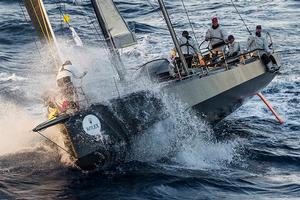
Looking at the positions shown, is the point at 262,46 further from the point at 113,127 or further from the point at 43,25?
the point at 113,127

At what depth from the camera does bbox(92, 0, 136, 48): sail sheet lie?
12.1m

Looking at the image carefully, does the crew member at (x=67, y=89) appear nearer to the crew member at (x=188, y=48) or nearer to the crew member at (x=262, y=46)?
the crew member at (x=188, y=48)

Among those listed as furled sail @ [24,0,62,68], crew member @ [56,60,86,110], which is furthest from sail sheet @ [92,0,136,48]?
crew member @ [56,60,86,110]

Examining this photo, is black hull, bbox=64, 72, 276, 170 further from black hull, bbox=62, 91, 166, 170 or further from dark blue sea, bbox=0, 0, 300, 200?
dark blue sea, bbox=0, 0, 300, 200

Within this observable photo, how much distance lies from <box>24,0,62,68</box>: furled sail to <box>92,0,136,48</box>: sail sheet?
1.13m

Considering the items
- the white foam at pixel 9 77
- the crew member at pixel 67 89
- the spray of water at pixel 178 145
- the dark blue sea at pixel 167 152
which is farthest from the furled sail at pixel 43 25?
the white foam at pixel 9 77

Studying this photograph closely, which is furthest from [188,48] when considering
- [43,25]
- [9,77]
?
[9,77]

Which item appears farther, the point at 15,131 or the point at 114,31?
the point at 15,131

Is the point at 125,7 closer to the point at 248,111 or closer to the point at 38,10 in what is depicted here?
the point at 248,111

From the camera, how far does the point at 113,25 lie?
12.3 meters

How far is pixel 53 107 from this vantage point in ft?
35.1

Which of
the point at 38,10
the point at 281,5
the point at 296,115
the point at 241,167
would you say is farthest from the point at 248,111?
the point at 281,5

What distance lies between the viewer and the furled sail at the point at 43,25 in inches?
503

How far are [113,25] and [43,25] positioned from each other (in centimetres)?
169
